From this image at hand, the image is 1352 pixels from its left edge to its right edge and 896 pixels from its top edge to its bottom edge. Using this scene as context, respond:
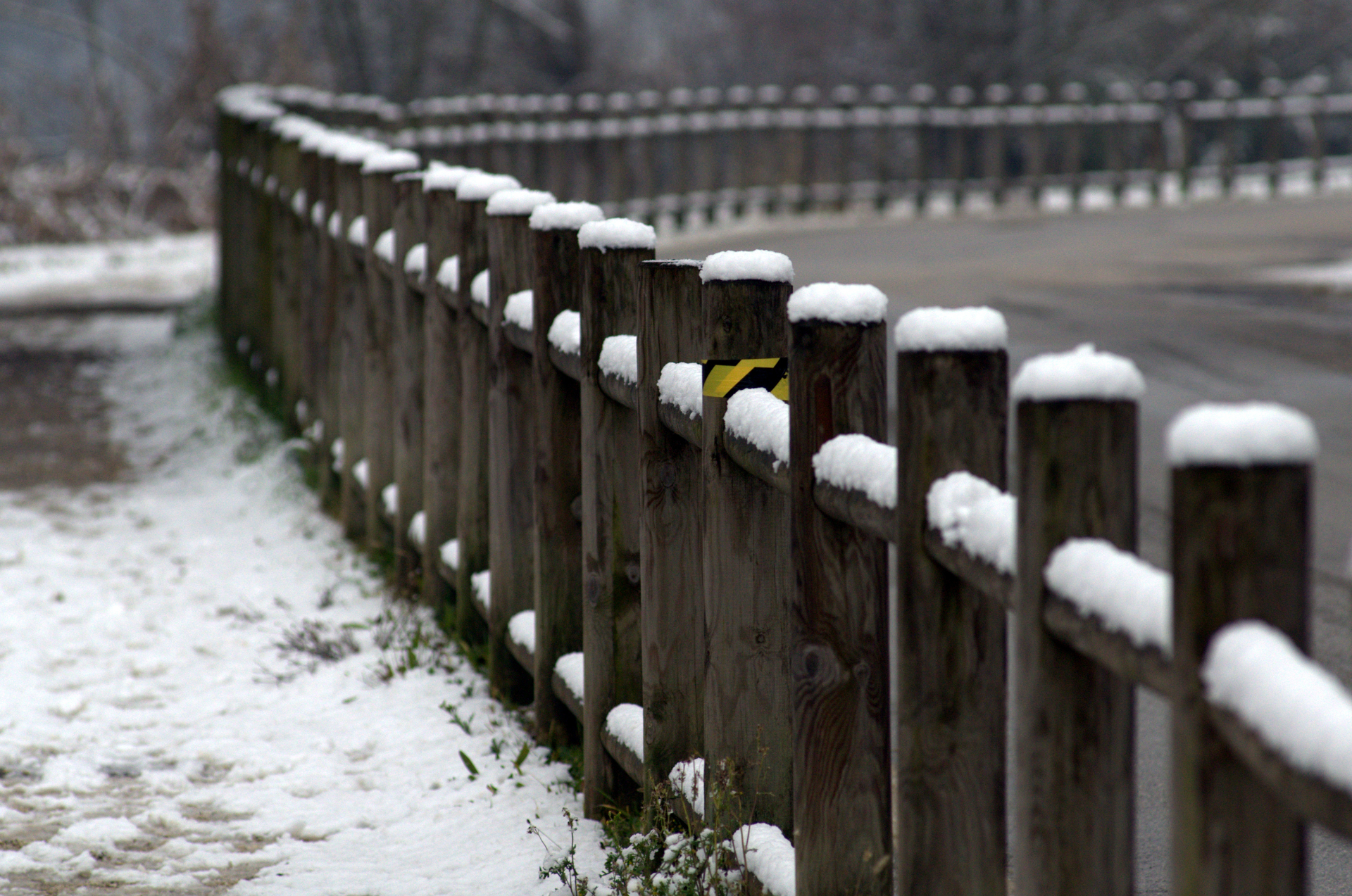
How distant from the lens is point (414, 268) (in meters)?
5.41

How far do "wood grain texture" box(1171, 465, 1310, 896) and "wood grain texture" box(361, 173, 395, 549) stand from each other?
450 centimetres

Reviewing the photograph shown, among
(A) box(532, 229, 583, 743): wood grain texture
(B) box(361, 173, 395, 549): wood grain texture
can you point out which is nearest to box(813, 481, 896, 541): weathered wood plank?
(A) box(532, 229, 583, 743): wood grain texture

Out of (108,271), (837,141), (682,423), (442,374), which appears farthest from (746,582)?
(837,141)

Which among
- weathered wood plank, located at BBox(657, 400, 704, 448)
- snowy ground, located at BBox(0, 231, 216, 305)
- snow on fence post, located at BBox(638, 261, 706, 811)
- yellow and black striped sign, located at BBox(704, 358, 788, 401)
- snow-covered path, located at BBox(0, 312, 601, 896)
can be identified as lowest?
snow-covered path, located at BBox(0, 312, 601, 896)

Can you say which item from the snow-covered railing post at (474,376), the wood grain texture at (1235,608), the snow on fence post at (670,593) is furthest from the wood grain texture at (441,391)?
the wood grain texture at (1235,608)

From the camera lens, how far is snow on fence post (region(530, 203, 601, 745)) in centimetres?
401

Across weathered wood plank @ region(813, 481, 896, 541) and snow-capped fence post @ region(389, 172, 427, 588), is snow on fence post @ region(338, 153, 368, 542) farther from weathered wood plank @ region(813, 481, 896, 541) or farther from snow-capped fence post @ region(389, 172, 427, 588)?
weathered wood plank @ region(813, 481, 896, 541)

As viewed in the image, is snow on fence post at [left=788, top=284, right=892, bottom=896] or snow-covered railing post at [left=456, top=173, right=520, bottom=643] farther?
snow-covered railing post at [left=456, top=173, right=520, bottom=643]

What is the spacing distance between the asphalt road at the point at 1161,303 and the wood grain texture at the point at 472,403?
185 cm

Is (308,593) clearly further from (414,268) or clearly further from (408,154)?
(408,154)

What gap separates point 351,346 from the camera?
6.32 metres

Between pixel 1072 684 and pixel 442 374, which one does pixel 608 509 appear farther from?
pixel 1072 684

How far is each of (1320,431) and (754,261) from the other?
4930 millimetres

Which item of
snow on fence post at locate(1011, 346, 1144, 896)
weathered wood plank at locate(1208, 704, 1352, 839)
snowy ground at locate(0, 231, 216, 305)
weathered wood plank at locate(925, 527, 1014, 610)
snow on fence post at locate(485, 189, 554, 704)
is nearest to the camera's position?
weathered wood plank at locate(1208, 704, 1352, 839)
